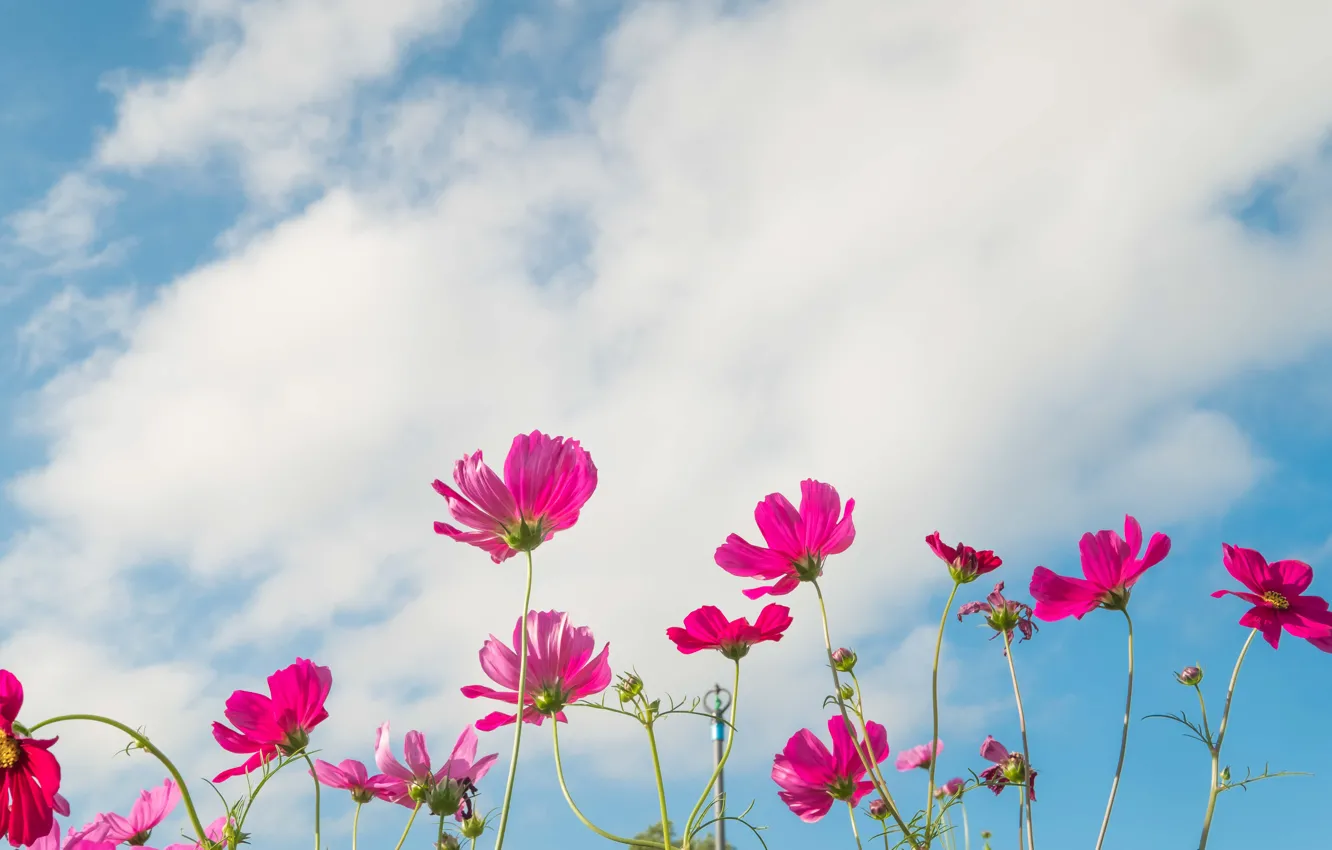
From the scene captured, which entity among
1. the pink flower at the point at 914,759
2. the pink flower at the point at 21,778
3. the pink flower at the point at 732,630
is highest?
the pink flower at the point at 914,759

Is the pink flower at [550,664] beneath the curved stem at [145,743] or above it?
above

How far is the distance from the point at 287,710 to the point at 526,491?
0.36 metres

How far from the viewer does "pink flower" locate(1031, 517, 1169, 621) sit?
1.11 metres

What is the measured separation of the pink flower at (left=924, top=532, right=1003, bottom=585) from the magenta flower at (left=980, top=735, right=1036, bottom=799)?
427mm

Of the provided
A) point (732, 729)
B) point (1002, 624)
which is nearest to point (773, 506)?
point (732, 729)

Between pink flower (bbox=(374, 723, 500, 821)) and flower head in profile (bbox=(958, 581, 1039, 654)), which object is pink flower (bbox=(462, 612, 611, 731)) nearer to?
pink flower (bbox=(374, 723, 500, 821))

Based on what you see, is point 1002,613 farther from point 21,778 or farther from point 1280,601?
point 21,778

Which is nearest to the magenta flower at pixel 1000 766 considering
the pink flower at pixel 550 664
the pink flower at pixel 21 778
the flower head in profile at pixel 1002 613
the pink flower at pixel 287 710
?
the flower head in profile at pixel 1002 613

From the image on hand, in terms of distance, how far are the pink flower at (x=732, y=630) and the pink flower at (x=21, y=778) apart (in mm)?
563

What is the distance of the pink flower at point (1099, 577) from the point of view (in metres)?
1.11

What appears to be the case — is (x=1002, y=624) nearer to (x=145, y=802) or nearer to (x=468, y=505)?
(x=468, y=505)

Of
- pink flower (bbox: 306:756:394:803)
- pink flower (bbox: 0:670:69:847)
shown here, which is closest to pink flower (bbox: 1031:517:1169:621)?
pink flower (bbox: 306:756:394:803)

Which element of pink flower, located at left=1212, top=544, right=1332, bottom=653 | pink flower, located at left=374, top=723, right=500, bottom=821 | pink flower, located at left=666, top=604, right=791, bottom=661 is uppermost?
pink flower, located at left=1212, top=544, right=1332, bottom=653

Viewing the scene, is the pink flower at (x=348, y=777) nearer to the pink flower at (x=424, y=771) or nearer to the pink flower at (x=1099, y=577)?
the pink flower at (x=424, y=771)
